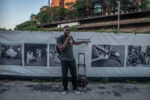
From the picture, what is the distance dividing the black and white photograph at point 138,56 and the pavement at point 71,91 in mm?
778

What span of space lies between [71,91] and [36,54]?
1899 millimetres

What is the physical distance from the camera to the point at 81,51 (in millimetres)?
4535

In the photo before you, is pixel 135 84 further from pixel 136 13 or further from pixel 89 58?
pixel 136 13

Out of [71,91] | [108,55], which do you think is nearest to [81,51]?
[108,55]

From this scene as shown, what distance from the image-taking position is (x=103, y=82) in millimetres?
4574

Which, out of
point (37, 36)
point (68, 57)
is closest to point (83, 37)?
point (68, 57)

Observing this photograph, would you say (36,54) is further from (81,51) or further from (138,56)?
(138,56)

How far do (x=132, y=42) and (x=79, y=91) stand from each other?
9.00 ft

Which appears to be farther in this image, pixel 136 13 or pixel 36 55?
pixel 136 13

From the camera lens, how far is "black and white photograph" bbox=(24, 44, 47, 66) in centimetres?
452

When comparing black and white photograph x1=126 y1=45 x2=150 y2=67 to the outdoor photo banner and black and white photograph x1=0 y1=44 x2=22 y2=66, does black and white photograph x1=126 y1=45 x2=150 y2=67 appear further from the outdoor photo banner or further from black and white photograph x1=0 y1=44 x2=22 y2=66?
black and white photograph x1=0 y1=44 x2=22 y2=66

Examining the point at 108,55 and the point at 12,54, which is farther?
the point at 108,55

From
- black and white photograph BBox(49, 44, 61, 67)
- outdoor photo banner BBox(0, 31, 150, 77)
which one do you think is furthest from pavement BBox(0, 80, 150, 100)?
black and white photograph BBox(49, 44, 61, 67)

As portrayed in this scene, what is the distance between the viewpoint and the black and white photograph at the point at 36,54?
452 centimetres
